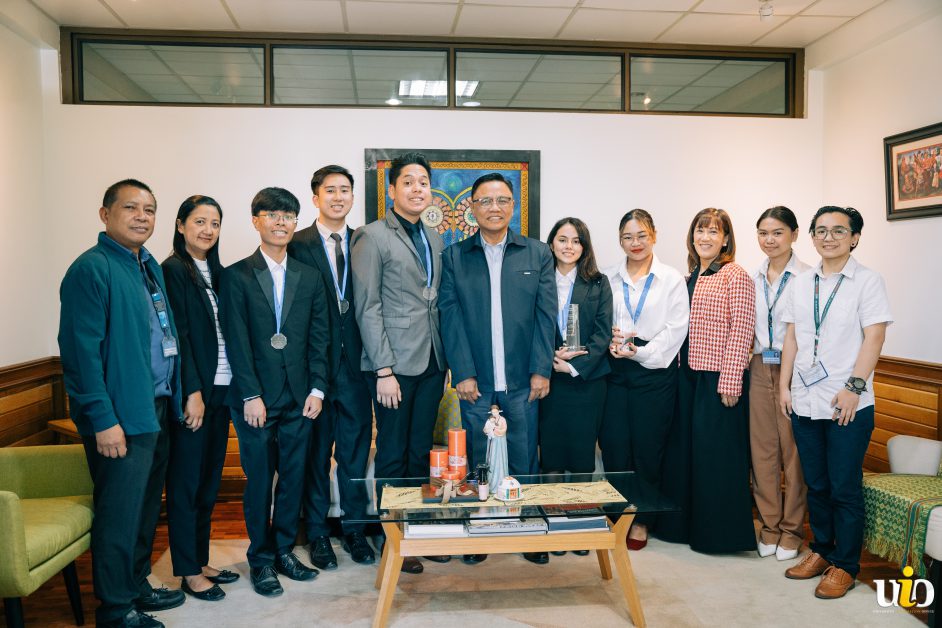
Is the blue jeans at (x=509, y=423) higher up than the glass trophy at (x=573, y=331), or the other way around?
the glass trophy at (x=573, y=331)

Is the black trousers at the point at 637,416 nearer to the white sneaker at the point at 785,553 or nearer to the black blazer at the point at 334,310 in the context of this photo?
the white sneaker at the point at 785,553

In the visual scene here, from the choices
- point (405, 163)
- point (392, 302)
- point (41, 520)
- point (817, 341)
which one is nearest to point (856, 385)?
point (817, 341)

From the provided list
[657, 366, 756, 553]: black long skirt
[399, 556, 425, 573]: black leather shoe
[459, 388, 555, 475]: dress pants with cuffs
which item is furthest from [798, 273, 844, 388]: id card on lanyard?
[399, 556, 425, 573]: black leather shoe

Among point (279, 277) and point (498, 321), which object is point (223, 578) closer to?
point (279, 277)

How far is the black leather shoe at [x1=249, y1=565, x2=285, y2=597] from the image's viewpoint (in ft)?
9.26

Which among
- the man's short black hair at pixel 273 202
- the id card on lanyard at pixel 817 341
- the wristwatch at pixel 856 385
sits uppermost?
the man's short black hair at pixel 273 202

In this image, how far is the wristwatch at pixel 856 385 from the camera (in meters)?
2.77

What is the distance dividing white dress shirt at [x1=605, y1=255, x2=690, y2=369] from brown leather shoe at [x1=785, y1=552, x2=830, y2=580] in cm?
107

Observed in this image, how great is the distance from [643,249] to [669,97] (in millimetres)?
2040

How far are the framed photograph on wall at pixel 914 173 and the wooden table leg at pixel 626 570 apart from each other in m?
2.71

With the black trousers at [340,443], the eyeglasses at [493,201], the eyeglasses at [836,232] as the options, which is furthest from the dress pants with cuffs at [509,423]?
the eyeglasses at [836,232]

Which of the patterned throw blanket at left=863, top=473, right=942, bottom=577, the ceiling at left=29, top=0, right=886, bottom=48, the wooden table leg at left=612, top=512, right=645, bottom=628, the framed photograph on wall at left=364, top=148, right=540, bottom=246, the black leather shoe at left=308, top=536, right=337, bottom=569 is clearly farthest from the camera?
the framed photograph on wall at left=364, top=148, right=540, bottom=246

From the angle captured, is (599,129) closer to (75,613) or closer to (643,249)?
(643,249)

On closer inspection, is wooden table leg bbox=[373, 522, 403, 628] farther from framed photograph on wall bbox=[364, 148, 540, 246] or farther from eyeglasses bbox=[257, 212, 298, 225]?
framed photograph on wall bbox=[364, 148, 540, 246]
